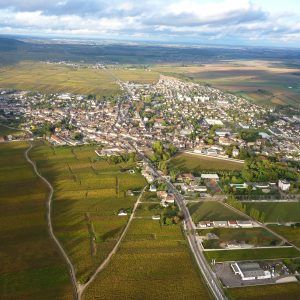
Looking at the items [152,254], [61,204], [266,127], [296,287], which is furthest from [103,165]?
[266,127]

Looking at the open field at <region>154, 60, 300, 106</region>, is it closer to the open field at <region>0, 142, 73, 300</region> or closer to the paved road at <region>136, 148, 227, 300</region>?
the paved road at <region>136, 148, 227, 300</region>

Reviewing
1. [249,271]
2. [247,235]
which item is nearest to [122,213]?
[247,235]

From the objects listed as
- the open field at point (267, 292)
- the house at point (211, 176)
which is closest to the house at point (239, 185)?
the house at point (211, 176)

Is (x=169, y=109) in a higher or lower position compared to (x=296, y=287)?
lower

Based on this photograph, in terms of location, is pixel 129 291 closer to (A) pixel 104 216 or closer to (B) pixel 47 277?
(B) pixel 47 277

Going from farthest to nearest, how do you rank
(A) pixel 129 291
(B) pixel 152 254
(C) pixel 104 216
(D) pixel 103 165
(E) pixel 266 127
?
(E) pixel 266 127 → (D) pixel 103 165 → (C) pixel 104 216 → (B) pixel 152 254 → (A) pixel 129 291

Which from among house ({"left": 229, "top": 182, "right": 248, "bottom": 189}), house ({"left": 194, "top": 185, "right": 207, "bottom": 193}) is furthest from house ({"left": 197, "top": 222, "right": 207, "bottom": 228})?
house ({"left": 229, "top": 182, "right": 248, "bottom": 189})
